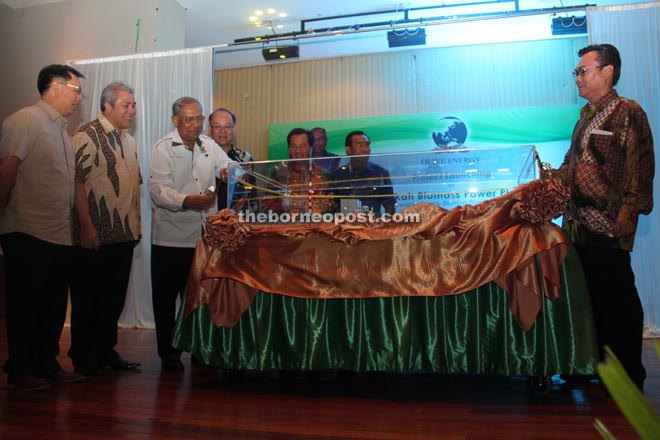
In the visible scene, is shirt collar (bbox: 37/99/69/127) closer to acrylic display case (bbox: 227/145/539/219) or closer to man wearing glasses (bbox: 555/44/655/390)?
acrylic display case (bbox: 227/145/539/219)

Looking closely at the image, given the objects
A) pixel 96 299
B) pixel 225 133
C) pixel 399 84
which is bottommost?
pixel 96 299

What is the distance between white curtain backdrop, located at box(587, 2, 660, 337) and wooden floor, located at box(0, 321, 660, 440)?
1.57 m

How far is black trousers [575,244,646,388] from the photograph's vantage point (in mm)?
2162

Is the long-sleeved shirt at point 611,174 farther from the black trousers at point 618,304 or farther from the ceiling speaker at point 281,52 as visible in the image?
the ceiling speaker at point 281,52

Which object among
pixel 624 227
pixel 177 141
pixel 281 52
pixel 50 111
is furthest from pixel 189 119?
pixel 281 52

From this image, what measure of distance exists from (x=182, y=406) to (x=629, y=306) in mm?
1733

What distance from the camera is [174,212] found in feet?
9.32

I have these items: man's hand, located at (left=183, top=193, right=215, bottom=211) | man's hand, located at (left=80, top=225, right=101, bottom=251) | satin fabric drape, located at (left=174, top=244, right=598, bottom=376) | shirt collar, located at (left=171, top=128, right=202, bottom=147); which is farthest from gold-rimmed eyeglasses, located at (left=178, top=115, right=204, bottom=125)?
satin fabric drape, located at (left=174, top=244, right=598, bottom=376)

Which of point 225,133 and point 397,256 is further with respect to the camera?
point 225,133

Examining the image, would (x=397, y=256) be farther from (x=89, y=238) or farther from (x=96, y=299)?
(x=96, y=299)

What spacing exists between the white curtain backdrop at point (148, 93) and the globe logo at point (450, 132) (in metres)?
3.08

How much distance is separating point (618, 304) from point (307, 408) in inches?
50.5

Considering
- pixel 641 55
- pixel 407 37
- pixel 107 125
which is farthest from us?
pixel 407 37

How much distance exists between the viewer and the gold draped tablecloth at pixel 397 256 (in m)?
2.00
